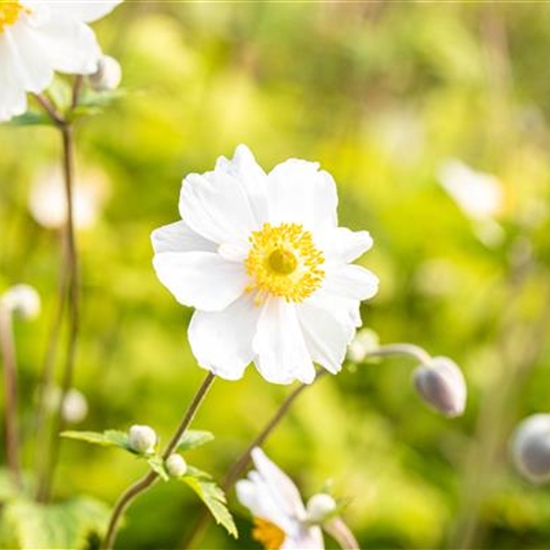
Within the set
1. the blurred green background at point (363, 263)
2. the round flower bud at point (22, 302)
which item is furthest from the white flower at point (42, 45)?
the blurred green background at point (363, 263)

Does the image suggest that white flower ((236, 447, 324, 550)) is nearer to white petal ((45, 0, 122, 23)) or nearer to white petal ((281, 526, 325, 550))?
white petal ((281, 526, 325, 550))

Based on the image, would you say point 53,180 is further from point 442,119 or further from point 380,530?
point 442,119

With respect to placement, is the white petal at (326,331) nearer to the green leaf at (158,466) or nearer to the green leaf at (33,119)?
the green leaf at (158,466)

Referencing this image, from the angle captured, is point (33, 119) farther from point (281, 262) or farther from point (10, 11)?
point (281, 262)

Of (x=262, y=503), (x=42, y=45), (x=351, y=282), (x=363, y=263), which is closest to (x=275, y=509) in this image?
(x=262, y=503)

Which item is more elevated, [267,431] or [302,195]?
[302,195]

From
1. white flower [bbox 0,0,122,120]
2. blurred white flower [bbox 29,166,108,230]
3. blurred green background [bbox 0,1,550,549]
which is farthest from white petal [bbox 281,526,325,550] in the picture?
blurred white flower [bbox 29,166,108,230]

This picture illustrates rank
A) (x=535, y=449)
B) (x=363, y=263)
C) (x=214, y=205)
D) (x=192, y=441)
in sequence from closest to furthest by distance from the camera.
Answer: (x=214, y=205)
(x=192, y=441)
(x=535, y=449)
(x=363, y=263)
